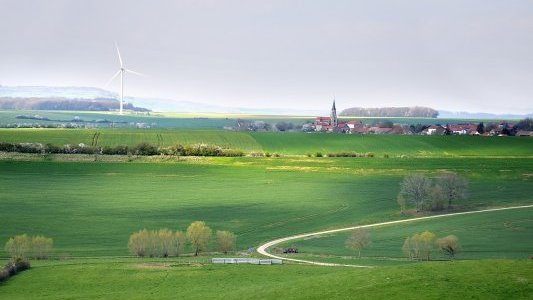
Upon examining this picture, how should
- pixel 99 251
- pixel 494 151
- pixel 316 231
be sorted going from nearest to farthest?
pixel 99 251
pixel 316 231
pixel 494 151

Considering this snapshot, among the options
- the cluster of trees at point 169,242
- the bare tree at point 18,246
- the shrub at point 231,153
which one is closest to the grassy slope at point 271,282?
the bare tree at point 18,246

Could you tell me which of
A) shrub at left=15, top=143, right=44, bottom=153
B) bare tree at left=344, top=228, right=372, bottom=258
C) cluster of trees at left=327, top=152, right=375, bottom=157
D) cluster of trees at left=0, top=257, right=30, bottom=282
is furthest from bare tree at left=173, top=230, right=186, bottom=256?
cluster of trees at left=327, top=152, right=375, bottom=157

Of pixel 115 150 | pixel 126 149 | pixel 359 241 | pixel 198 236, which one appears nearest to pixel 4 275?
pixel 198 236

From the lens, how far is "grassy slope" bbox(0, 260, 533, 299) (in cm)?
3781

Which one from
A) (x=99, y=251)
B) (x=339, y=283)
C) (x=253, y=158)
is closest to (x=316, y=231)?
(x=99, y=251)

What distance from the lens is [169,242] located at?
6141cm

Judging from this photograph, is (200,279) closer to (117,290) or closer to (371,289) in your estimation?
(117,290)

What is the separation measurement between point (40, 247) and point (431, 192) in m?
41.1

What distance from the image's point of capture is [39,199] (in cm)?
8381

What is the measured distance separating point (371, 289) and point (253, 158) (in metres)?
78.7

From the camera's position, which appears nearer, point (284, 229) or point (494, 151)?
point (284, 229)

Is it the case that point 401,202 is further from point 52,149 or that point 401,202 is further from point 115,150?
point 52,149

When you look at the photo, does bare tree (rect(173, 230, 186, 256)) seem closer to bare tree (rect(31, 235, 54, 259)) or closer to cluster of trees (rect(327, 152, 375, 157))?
bare tree (rect(31, 235, 54, 259))

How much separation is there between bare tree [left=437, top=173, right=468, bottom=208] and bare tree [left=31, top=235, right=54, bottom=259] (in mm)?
41967
